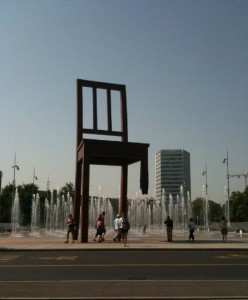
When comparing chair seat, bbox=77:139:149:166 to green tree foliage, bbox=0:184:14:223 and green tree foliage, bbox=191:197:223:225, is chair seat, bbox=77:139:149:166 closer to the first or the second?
green tree foliage, bbox=0:184:14:223

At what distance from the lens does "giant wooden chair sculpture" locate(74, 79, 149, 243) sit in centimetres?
1995

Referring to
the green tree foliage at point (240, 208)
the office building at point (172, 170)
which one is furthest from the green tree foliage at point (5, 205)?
the office building at point (172, 170)

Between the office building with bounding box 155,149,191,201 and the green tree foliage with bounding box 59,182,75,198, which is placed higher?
the office building with bounding box 155,149,191,201

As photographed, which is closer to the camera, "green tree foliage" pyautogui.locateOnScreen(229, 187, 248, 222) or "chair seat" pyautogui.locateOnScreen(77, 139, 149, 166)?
"chair seat" pyautogui.locateOnScreen(77, 139, 149, 166)

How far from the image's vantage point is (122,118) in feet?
73.2

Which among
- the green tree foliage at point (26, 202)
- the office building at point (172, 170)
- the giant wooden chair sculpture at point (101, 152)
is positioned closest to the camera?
the giant wooden chair sculpture at point (101, 152)

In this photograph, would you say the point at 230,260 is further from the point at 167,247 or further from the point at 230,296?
the point at 230,296

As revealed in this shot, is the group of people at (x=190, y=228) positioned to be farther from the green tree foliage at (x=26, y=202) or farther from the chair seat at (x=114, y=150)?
the green tree foliage at (x=26, y=202)

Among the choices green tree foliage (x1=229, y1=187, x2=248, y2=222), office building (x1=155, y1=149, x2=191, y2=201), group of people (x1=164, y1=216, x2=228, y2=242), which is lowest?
group of people (x1=164, y1=216, x2=228, y2=242)

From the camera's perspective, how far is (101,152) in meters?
20.0

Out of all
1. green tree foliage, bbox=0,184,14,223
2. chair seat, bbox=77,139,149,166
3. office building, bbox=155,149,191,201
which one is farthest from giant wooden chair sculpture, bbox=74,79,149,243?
office building, bbox=155,149,191,201

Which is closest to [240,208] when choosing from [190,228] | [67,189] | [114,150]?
[67,189]

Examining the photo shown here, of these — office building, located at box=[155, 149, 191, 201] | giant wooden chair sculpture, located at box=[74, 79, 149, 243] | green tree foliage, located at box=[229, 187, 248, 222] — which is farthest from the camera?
office building, located at box=[155, 149, 191, 201]

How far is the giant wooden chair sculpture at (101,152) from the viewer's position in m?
20.0
